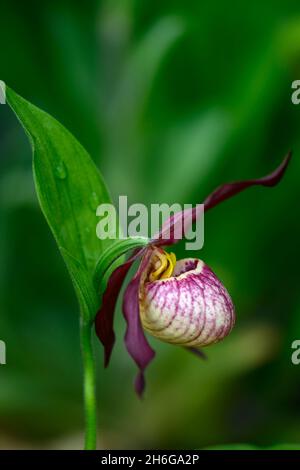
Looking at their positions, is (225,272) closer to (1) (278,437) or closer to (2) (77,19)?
(1) (278,437)

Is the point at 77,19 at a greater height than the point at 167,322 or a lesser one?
greater

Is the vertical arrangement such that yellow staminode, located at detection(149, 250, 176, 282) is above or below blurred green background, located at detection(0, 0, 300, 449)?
below

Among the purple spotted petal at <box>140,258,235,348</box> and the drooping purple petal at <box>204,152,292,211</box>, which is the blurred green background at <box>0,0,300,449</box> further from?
the drooping purple petal at <box>204,152,292,211</box>

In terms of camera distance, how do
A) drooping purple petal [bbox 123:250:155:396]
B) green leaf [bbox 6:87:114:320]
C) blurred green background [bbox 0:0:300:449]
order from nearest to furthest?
1. green leaf [bbox 6:87:114:320]
2. drooping purple petal [bbox 123:250:155:396]
3. blurred green background [bbox 0:0:300:449]

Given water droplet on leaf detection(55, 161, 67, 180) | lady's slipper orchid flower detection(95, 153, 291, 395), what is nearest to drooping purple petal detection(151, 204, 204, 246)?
lady's slipper orchid flower detection(95, 153, 291, 395)

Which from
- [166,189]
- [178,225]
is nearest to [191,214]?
[178,225]
